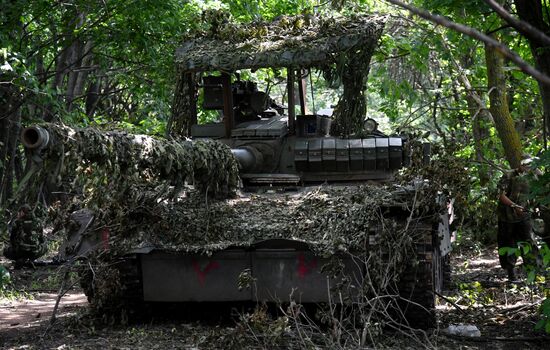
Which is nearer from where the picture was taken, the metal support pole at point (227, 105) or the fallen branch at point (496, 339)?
the fallen branch at point (496, 339)

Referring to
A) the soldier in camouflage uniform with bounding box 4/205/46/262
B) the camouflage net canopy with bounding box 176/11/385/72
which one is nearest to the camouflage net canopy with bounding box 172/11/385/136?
the camouflage net canopy with bounding box 176/11/385/72

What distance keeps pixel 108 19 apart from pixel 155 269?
22.9ft

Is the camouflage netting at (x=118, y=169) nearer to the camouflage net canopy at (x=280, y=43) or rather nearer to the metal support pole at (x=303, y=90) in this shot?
the camouflage net canopy at (x=280, y=43)

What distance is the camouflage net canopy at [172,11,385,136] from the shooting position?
28.8 feet

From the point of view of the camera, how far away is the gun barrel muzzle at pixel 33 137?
212 inches

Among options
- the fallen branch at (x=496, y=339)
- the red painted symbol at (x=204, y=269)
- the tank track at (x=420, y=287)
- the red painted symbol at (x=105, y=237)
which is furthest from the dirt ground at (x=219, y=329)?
the red painted symbol at (x=105, y=237)

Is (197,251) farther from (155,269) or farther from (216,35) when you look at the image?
(216,35)

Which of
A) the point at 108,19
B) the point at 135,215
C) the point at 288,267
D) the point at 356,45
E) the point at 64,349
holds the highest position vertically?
the point at 108,19

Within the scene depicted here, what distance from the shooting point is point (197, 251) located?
279 inches

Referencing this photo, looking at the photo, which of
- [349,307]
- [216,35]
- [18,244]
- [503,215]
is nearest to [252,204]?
[349,307]

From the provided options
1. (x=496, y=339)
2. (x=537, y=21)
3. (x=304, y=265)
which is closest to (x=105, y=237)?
(x=304, y=265)

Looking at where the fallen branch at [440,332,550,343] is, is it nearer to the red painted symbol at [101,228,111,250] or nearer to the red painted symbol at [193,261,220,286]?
the red painted symbol at [193,261,220,286]

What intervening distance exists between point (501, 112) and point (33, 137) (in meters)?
7.52

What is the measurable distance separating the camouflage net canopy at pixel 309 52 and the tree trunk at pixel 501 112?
251 cm
